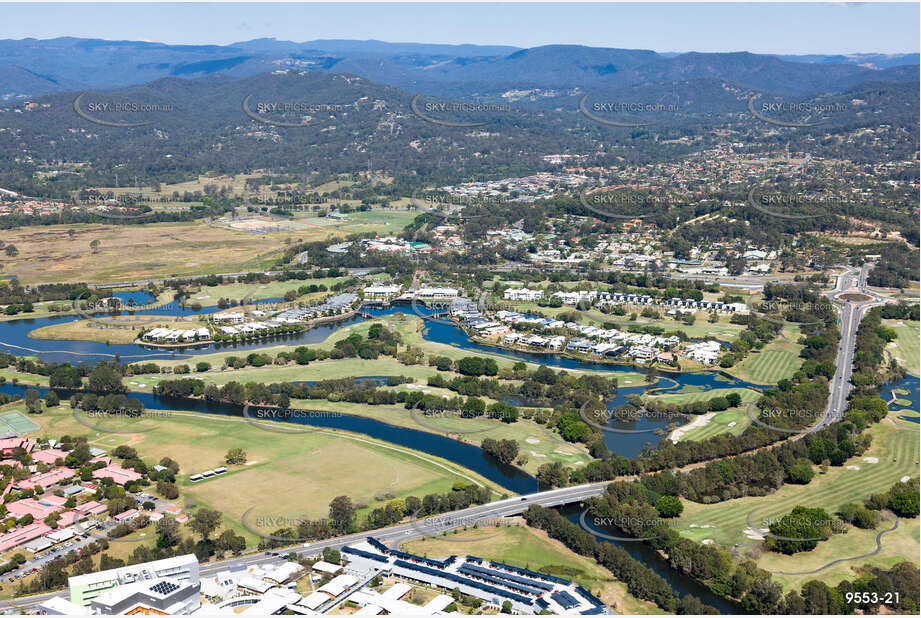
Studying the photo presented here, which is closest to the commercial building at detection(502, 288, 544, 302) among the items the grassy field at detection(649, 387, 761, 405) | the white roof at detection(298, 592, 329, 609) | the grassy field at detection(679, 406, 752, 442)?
the grassy field at detection(649, 387, 761, 405)

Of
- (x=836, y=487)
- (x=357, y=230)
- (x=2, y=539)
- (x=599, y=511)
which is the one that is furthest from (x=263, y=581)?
(x=357, y=230)

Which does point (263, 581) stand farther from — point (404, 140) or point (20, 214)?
point (404, 140)

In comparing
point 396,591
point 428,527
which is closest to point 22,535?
point 396,591

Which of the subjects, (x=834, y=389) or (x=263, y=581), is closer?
(x=263, y=581)

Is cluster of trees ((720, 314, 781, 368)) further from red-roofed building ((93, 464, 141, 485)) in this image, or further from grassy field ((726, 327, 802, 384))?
red-roofed building ((93, 464, 141, 485))

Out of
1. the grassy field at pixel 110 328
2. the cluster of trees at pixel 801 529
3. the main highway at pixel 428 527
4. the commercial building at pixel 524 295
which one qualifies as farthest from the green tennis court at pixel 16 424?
the commercial building at pixel 524 295

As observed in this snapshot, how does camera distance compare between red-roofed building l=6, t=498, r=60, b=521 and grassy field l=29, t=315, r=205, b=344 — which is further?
grassy field l=29, t=315, r=205, b=344

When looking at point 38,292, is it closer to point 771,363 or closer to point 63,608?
point 63,608
